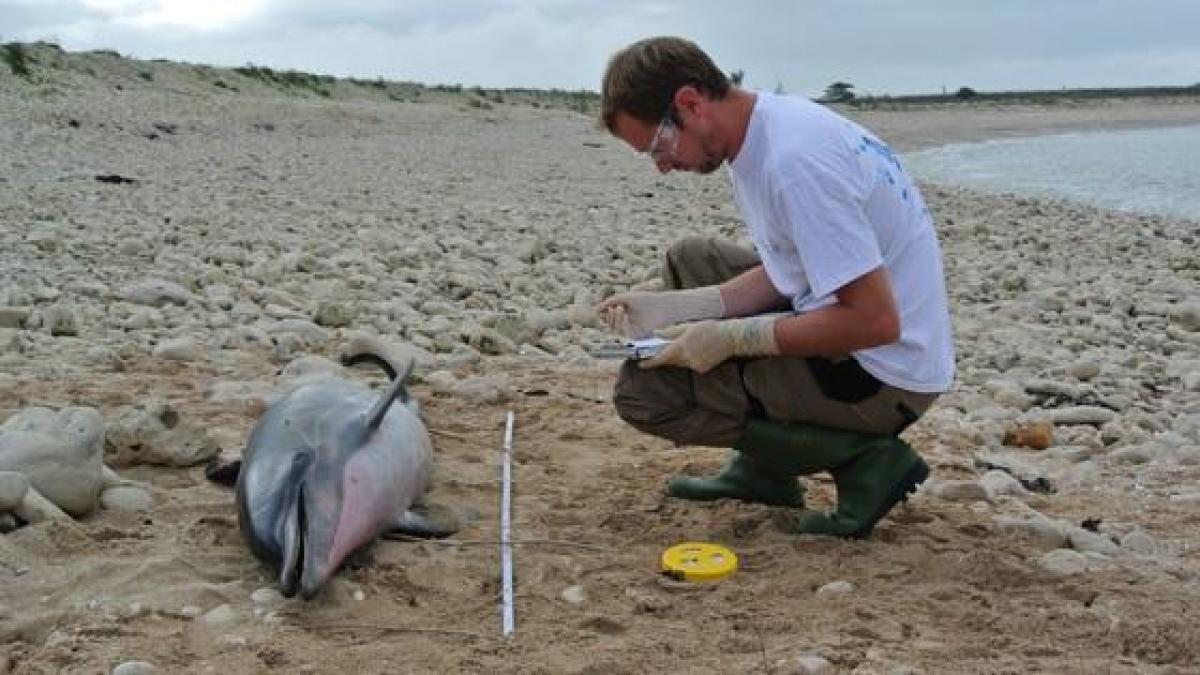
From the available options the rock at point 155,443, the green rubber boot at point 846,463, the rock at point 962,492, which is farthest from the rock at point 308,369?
the rock at point 962,492

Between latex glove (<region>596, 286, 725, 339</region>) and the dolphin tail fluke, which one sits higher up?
latex glove (<region>596, 286, 725, 339</region>)

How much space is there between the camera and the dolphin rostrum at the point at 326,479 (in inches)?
132

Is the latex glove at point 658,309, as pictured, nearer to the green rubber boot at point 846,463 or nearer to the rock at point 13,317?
the green rubber boot at point 846,463

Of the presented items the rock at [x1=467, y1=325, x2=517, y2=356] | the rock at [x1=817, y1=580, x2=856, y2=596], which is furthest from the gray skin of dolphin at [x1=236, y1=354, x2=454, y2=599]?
the rock at [x1=467, y1=325, x2=517, y2=356]

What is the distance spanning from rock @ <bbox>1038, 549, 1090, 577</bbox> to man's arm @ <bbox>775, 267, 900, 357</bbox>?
765 millimetres

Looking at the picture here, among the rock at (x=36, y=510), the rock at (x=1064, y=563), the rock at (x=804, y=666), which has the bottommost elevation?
the rock at (x=1064, y=563)

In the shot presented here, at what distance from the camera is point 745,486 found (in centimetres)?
409

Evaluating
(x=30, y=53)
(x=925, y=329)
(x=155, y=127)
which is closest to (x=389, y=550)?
(x=925, y=329)

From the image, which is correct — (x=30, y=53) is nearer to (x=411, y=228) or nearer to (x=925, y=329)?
(x=411, y=228)

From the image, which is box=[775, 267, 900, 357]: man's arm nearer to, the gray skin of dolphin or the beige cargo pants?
the beige cargo pants

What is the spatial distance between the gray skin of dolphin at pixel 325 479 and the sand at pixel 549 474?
9cm

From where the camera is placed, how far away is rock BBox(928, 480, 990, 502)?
13.9ft

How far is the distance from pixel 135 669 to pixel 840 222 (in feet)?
6.37

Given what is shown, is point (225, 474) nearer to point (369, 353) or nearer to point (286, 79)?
point (369, 353)
